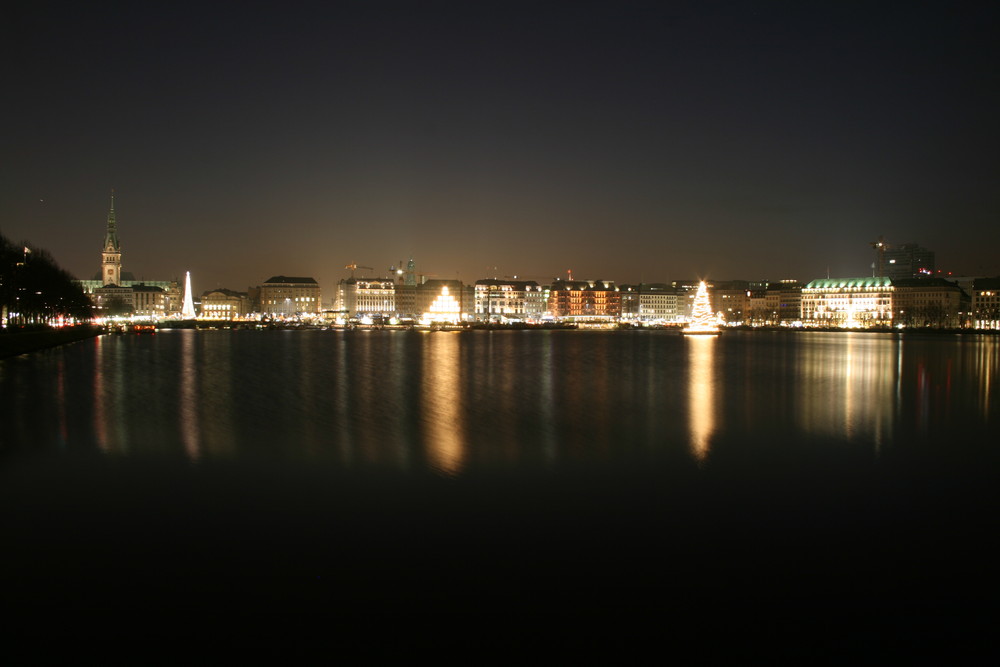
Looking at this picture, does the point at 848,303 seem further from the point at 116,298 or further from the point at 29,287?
the point at 116,298

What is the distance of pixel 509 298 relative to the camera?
5472 inches

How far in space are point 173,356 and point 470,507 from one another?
96.9ft

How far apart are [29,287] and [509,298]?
101 metres

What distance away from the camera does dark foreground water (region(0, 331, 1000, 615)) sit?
5109 mm

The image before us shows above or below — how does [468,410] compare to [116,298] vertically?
below

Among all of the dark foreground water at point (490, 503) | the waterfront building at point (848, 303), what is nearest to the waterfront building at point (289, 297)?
the waterfront building at point (848, 303)

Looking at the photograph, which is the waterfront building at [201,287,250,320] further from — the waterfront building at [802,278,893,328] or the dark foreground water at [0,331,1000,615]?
the dark foreground water at [0,331,1000,615]

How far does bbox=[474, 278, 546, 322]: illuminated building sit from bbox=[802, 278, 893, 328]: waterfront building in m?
45.7

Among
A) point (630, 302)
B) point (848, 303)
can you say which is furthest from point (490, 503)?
point (630, 302)

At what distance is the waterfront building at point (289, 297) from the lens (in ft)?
425

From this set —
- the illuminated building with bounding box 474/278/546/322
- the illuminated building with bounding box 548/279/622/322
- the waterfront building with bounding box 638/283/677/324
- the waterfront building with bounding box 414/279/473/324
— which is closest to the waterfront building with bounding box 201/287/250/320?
the waterfront building with bounding box 414/279/473/324

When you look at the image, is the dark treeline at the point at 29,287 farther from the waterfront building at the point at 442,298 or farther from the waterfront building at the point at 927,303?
the waterfront building at the point at 927,303

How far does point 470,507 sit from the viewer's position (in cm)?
709

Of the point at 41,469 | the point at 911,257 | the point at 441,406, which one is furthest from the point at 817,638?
the point at 911,257
